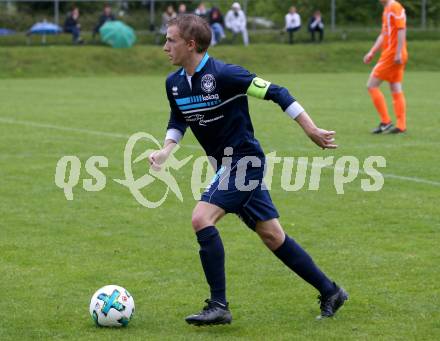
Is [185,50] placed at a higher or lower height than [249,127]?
higher

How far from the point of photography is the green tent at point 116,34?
130 feet

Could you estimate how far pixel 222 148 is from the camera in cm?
623

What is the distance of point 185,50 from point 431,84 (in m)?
25.1

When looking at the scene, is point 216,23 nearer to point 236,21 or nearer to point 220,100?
point 236,21

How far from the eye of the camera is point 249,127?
6.27 meters

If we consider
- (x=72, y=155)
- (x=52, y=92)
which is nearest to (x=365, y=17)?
(x=52, y=92)

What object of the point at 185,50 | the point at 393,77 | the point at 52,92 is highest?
the point at 185,50

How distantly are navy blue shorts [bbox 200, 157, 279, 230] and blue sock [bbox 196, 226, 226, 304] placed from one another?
0.20m

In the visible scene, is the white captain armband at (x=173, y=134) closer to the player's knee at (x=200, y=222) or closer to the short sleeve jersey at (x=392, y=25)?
the player's knee at (x=200, y=222)

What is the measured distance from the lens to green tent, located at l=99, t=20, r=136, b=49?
3969 cm

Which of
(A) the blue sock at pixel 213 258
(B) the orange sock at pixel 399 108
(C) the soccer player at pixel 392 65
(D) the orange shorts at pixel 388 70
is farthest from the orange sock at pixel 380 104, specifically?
(A) the blue sock at pixel 213 258

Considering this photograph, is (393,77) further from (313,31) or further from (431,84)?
(313,31)

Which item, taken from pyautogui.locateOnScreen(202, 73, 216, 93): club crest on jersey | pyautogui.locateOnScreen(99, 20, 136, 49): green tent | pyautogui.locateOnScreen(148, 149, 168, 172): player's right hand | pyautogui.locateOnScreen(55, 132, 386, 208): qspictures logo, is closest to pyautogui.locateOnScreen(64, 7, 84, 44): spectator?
pyautogui.locateOnScreen(99, 20, 136, 49): green tent

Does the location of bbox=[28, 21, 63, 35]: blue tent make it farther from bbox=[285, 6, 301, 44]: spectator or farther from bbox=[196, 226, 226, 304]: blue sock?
bbox=[196, 226, 226, 304]: blue sock
